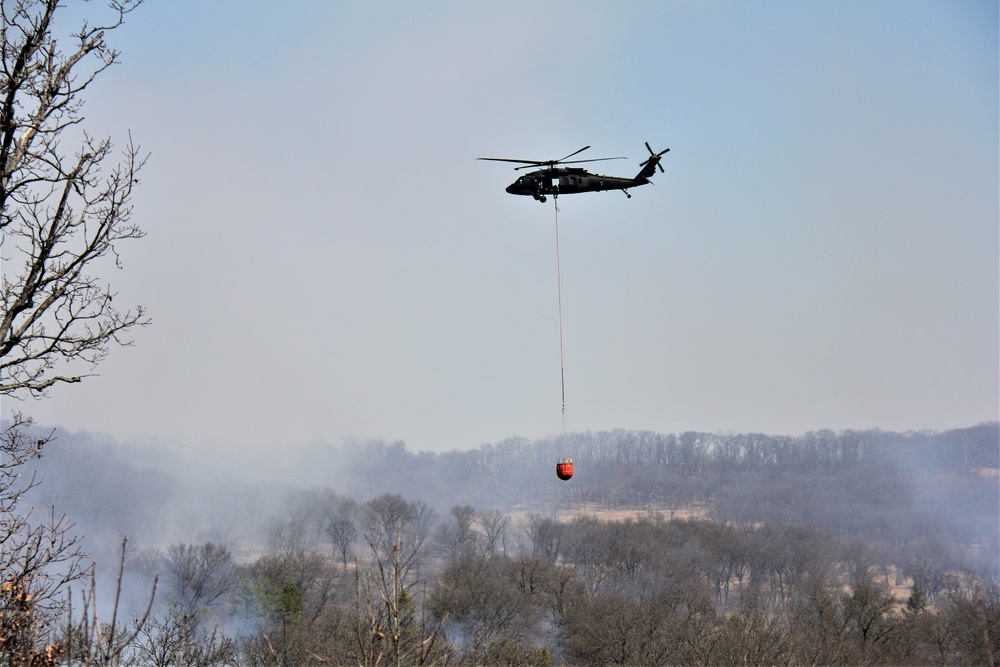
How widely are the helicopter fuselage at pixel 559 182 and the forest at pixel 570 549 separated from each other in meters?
10.1

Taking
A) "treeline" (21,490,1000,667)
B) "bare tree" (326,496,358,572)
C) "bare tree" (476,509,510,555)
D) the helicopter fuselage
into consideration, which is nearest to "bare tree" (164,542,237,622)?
"treeline" (21,490,1000,667)

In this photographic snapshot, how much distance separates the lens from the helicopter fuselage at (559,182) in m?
21.8

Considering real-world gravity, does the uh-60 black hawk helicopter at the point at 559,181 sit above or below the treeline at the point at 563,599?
above

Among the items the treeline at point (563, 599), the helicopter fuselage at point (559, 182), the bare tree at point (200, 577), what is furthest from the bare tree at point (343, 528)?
the helicopter fuselage at point (559, 182)

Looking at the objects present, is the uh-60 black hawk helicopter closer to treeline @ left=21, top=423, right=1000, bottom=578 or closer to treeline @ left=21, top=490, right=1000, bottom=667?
treeline @ left=21, top=490, right=1000, bottom=667

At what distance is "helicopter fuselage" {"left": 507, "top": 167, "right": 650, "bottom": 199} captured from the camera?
2184 centimetres

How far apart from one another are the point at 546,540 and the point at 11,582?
85525 millimetres

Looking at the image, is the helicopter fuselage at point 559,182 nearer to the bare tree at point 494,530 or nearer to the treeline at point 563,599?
the treeline at point 563,599

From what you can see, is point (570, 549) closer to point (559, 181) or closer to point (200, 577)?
point (200, 577)

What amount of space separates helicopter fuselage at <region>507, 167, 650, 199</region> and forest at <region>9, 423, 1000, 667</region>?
1012 centimetres

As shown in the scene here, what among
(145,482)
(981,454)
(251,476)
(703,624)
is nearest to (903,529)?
(981,454)

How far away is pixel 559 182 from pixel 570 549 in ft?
225

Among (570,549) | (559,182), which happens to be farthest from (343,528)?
(559,182)

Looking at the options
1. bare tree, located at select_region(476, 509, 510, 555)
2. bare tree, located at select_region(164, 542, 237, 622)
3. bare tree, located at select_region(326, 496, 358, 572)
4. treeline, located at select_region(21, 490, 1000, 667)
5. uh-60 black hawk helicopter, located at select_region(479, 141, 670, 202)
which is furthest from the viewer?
bare tree, located at select_region(476, 509, 510, 555)
